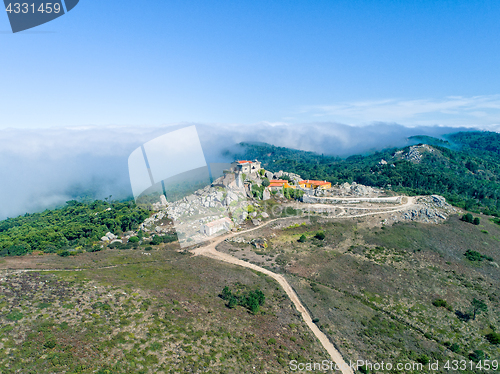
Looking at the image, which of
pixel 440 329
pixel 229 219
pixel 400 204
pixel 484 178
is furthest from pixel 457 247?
pixel 484 178

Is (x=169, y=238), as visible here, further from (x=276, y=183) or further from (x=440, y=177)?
(x=440, y=177)

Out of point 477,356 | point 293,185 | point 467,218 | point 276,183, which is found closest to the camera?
point 477,356

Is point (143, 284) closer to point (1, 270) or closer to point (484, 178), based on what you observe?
point (1, 270)

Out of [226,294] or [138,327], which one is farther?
[226,294]

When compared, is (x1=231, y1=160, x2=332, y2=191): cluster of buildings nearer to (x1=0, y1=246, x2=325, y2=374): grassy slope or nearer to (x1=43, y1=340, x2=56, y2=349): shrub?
(x1=0, y1=246, x2=325, y2=374): grassy slope

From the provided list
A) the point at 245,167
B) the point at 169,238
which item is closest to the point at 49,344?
the point at 169,238

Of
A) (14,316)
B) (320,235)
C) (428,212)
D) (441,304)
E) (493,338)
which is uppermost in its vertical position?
(14,316)

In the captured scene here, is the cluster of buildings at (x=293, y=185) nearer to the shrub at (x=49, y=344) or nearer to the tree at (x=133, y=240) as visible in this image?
the tree at (x=133, y=240)
